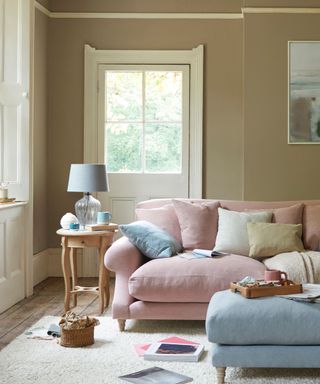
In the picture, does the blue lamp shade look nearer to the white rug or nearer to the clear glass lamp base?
the clear glass lamp base

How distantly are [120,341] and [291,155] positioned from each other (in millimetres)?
2707

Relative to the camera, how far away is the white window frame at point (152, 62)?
20.1ft

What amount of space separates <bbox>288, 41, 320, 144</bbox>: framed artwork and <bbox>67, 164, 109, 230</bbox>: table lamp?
6.33ft

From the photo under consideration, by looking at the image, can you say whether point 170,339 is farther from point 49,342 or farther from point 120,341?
point 49,342

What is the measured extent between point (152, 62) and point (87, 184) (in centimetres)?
192

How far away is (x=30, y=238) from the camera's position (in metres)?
5.31

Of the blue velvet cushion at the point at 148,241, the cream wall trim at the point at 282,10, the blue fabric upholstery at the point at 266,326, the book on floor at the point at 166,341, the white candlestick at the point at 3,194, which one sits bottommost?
the book on floor at the point at 166,341

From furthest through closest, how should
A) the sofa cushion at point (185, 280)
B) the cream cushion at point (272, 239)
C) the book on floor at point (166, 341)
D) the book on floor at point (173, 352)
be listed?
the cream cushion at point (272, 239)
the sofa cushion at point (185, 280)
the book on floor at point (166, 341)
the book on floor at point (173, 352)

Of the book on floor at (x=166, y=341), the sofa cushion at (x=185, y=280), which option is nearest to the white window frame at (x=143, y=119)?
the sofa cushion at (x=185, y=280)

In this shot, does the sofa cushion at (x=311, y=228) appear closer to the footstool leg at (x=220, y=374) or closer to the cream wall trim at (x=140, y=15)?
the footstool leg at (x=220, y=374)

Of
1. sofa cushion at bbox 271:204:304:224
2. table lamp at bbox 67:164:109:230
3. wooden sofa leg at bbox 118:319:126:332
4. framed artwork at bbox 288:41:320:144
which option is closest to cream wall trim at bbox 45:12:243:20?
framed artwork at bbox 288:41:320:144

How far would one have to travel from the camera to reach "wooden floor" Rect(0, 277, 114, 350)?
13.6 ft

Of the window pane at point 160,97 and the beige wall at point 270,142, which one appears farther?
the window pane at point 160,97

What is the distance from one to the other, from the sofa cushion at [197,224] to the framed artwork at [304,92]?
1.42 m
